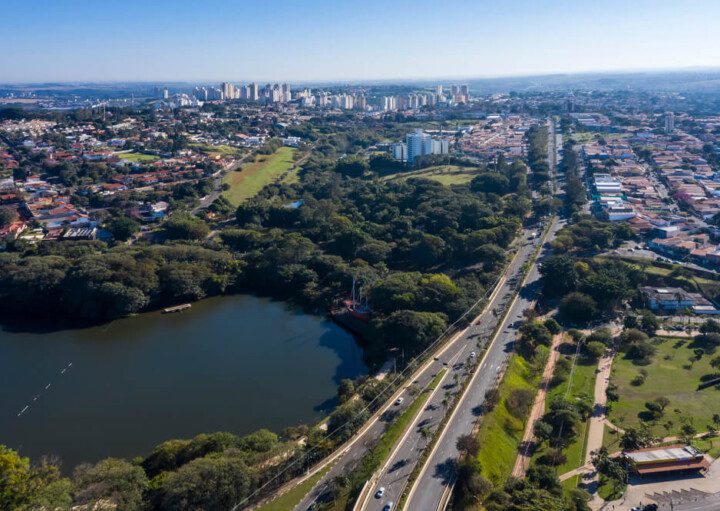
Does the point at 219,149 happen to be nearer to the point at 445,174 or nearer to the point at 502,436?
the point at 445,174

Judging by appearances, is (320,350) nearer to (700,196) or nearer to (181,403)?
(181,403)

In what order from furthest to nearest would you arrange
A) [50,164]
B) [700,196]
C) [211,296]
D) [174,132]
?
1. [174,132]
2. [50,164]
3. [700,196]
4. [211,296]

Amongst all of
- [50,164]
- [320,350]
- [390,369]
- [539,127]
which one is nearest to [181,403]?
[320,350]

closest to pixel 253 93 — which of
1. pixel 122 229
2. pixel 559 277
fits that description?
pixel 122 229

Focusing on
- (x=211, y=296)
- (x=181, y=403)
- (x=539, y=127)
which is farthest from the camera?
(x=539, y=127)

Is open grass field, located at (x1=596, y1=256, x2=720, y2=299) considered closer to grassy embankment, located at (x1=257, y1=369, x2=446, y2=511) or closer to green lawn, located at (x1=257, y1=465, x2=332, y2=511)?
grassy embankment, located at (x1=257, y1=369, x2=446, y2=511)

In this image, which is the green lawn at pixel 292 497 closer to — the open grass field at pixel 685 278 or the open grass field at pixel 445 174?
the open grass field at pixel 685 278
